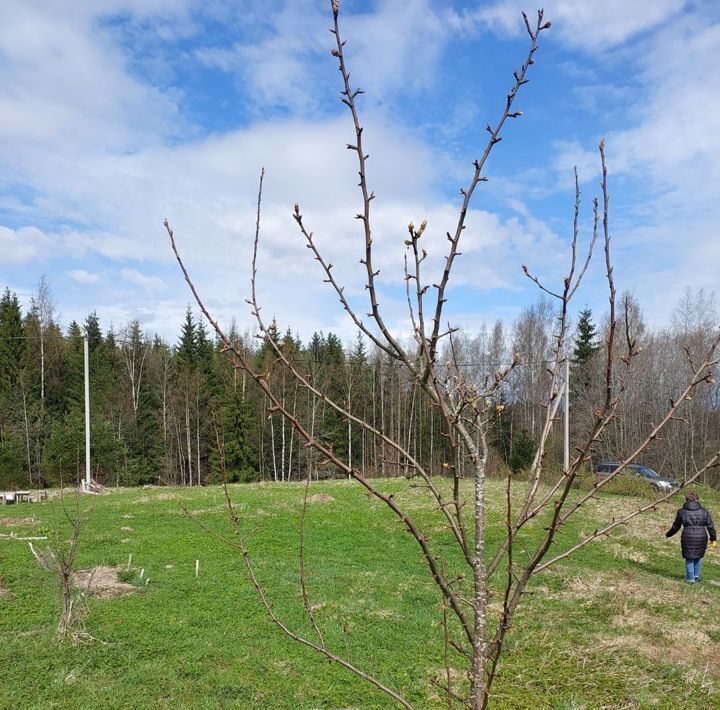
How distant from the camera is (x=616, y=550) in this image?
11594 millimetres

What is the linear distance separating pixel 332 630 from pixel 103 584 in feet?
12.4

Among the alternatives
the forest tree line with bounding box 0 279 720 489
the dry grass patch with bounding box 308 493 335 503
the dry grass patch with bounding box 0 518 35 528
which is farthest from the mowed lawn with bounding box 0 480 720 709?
the forest tree line with bounding box 0 279 720 489

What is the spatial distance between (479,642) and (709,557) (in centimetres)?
1267

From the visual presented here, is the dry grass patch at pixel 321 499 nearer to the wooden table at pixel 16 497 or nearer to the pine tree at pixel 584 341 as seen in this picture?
the wooden table at pixel 16 497

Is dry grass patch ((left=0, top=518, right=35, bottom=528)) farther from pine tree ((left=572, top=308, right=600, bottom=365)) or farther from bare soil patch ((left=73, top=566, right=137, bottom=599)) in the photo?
pine tree ((left=572, top=308, right=600, bottom=365))

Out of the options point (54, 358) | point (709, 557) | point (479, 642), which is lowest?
point (709, 557)

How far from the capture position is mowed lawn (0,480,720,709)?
537 cm

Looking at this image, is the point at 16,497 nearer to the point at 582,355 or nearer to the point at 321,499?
the point at 321,499

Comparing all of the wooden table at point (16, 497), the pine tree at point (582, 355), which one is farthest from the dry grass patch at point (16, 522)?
the pine tree at point (582, 355)

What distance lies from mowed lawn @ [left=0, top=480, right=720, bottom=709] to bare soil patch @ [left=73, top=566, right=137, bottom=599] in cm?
19

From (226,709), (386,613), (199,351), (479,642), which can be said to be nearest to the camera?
(479,642)

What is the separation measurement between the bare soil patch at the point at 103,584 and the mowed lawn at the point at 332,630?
0.19 metres

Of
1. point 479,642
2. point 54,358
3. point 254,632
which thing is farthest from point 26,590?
point 54,358

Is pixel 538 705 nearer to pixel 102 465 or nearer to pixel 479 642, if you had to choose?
pixel 479 642
